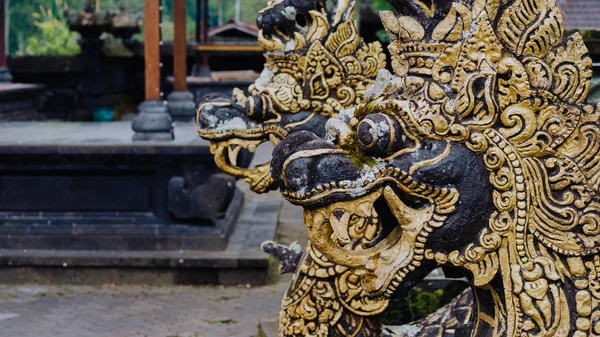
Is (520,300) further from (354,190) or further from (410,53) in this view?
(410,53)

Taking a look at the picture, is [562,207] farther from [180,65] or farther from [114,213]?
[180,65]

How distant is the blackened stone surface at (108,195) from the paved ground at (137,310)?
416 mm

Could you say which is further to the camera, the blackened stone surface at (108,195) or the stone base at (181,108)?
the stone base at (181,108)

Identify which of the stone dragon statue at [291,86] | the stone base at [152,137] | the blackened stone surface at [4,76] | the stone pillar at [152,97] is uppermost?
the stone dragon statue at [291,86]

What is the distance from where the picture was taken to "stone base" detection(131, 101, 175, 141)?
797cm

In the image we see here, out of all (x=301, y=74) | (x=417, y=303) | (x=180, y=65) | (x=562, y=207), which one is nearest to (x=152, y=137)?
(x=180, y=65)

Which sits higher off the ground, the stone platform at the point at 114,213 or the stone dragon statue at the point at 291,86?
the stone dragon statue at the point at 291,86

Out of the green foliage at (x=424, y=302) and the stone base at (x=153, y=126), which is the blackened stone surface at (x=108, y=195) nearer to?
the stone base at (x=153, y=126)

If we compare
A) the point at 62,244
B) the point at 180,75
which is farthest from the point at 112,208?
the point at 180,75

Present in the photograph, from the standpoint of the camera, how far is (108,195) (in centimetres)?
781

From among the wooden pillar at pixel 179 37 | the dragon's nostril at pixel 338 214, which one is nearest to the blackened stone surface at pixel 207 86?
the wooden pillar at pixel 179 37

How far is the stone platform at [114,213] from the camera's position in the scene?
7.51 metres

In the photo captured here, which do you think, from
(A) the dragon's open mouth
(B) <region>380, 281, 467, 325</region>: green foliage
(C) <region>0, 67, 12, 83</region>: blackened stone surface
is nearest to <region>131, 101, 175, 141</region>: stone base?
(A) the dragon's open mouth

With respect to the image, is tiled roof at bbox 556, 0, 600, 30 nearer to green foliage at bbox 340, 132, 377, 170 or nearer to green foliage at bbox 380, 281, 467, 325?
green foliage at bbox 380, 281, 467, 325
